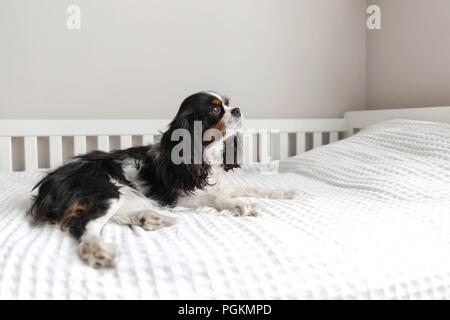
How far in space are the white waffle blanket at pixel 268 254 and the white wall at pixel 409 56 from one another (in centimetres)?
99

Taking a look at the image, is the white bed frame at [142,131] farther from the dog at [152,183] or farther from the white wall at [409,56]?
the dog at [152,183]

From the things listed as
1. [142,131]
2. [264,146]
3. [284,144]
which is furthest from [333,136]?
[142,131]

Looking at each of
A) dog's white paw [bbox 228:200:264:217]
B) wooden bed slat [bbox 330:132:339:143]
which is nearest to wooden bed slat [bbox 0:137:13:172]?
dog's white paw [bbox 228:200:264:217]

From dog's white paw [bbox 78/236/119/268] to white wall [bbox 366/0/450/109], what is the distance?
1839 millimetres

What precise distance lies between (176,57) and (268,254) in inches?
65.2

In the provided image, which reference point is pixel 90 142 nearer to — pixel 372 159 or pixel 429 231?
pixel 372 159

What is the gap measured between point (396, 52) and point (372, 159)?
1008 mm

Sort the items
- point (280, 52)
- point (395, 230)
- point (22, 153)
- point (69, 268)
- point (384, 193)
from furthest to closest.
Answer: point (280, 52) < point (22, 153) < point (384, 193) < point (395, 230) < point (69, 268)

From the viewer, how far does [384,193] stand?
128cm

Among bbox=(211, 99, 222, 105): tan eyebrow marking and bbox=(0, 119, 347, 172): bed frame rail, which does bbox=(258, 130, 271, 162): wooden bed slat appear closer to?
bbox=(0, 119, 347, 172): bed frame rail

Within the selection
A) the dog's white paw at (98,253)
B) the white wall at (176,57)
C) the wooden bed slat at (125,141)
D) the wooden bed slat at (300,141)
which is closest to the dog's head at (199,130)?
the dog's white paw at (98,253)

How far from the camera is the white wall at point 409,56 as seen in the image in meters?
2.01

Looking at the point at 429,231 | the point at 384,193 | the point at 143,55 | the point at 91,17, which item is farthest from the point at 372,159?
the point at 91,17

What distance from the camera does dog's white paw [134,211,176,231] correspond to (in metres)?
1.02
